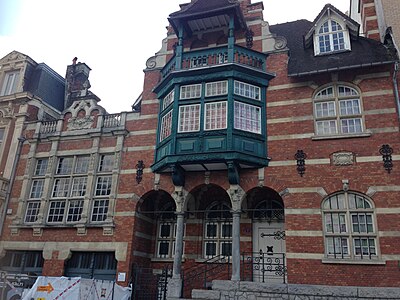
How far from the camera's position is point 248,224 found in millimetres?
14945

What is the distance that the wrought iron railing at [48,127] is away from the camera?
1809 centimetres

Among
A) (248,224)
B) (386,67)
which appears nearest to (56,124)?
(248,224)

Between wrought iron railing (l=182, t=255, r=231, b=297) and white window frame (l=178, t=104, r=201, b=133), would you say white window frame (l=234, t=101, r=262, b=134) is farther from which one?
wrought iron railing (l=182, t=255, r=231, b=297)

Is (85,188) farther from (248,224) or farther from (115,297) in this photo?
(248,224)

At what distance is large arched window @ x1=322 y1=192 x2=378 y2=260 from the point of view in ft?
39.5

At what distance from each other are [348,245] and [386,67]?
674 centimetres

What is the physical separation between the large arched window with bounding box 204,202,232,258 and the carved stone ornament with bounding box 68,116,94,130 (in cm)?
704

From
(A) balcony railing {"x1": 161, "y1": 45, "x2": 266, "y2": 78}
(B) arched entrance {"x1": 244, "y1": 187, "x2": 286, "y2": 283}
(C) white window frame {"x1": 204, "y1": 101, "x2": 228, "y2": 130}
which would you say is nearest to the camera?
(C) white window frame {"x1": 204, "y1": 101, "x2": 228, "y2": 130}

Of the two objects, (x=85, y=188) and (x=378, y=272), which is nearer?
(x=378, y=272)

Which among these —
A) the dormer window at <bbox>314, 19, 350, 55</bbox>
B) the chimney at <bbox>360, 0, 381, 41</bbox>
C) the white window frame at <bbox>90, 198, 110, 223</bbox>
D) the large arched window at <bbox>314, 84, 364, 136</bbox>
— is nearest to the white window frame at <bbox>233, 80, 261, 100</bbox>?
the large arched window at <bbox>314, 84, 364, 136</bbox>

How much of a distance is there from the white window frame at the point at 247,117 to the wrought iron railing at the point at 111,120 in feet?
19.2

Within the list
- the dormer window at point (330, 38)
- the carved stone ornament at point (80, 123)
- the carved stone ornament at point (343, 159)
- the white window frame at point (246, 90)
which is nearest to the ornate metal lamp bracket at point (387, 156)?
the carved stone ornament at point (343, 159)

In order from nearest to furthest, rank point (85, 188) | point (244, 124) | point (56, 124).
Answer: point (244, 124), point (85, 188), point (56, 124)

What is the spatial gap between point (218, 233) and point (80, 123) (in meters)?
8.36
